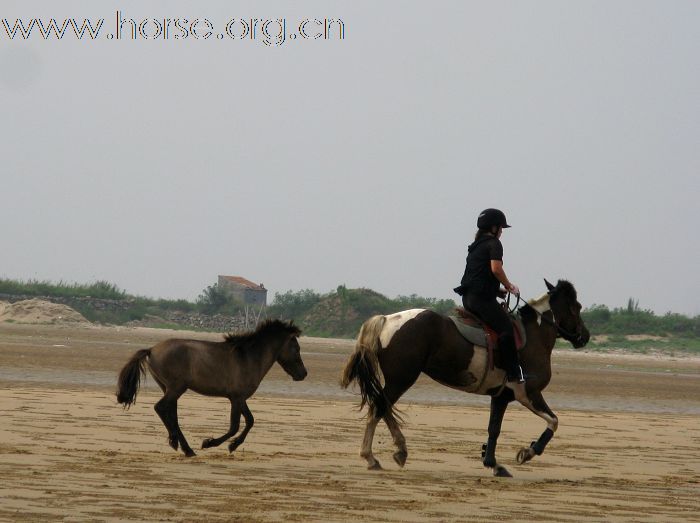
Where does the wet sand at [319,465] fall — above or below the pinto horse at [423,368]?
below

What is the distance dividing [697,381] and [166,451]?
28.4 meters

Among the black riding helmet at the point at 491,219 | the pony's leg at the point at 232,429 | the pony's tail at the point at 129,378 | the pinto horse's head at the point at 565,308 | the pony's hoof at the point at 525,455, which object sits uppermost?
the black riding helmet at the point at 491,219

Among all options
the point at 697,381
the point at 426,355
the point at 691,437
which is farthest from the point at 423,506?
the point at 697,381

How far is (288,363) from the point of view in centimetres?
1316

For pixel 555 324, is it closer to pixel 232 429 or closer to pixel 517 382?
pixel 517 382

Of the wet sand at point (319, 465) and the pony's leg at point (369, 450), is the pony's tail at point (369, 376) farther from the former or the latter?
the wet sand at point (319, 465)

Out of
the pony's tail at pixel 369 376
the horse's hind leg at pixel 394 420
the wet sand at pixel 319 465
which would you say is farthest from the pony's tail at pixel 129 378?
the horse's hind leg at pixel 394 420

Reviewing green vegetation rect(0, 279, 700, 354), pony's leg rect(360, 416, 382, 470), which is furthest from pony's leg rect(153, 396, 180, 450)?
green vegetation rect(0, 279, 700, 354)

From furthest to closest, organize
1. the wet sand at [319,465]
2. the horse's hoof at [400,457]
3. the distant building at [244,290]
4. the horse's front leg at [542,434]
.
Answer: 1. the distant building at [244,290]
2. the horse's front leg at [542,434]
3. the horse's hoof at [400,457]
4. the wet sand at [319,465]

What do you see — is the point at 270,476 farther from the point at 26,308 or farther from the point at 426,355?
the point at 26,308

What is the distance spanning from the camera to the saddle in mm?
12016

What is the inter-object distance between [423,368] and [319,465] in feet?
4.33

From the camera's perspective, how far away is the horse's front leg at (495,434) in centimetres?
1153

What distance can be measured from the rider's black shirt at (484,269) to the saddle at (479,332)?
0.27 metres
